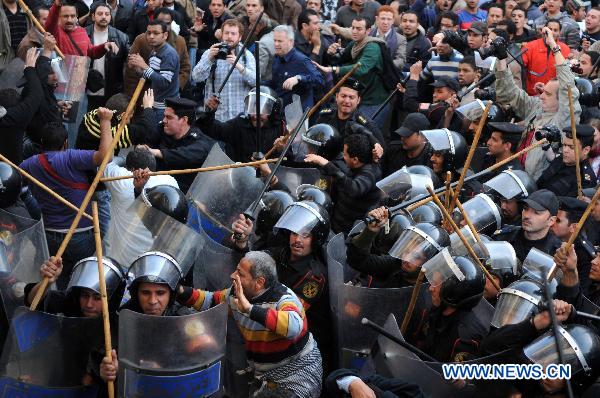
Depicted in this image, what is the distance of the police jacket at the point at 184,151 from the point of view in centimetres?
988

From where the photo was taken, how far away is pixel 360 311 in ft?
23.6

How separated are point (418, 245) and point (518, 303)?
3.16ft

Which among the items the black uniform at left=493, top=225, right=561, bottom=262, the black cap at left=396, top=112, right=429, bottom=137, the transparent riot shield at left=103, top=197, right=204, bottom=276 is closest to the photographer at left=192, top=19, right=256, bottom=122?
the black cap at left=396, top=112, right=429, bottom=137

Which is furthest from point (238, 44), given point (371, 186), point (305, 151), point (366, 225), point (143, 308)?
point (143, 308)

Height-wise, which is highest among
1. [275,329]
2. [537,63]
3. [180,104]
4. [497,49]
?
[275,329]

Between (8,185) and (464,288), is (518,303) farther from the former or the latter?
(8,185)

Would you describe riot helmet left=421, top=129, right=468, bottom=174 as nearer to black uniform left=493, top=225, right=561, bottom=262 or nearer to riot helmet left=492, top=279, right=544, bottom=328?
black uniform left=493, top=225, right=561, bottom=262

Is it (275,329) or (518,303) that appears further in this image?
(518,303)

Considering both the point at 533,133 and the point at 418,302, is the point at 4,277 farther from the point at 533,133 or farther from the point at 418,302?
the point at 533,133

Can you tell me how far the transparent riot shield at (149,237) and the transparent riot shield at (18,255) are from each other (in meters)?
0.52

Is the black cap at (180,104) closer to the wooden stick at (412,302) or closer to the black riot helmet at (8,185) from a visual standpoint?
the black riot helmet at (8,185)

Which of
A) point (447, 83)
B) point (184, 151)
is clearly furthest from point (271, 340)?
point (447, 83)

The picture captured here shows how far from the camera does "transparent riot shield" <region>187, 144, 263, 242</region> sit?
883 cm

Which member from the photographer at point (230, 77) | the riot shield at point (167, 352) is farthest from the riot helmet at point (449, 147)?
the riot shield at point (167, 352)
